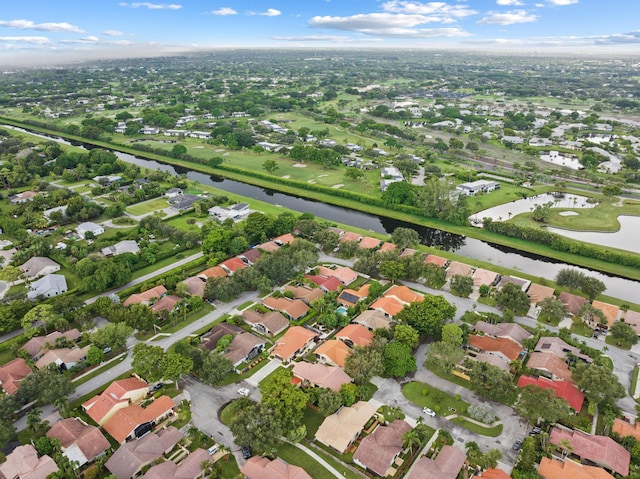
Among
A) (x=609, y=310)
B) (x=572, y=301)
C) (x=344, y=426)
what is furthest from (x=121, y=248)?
(x=609, y=310)

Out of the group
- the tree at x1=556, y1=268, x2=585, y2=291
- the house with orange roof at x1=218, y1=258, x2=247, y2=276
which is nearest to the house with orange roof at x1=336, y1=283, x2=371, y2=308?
the house with orange roof at x1=218, y1=258, x2=247, y2=276

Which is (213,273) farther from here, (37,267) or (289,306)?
(37,267)

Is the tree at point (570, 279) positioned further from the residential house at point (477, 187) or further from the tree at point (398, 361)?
the residential house at point (477, 187)

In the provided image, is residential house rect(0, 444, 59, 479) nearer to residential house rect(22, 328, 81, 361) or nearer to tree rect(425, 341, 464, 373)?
residential house rect(22, 328, 81, 361)

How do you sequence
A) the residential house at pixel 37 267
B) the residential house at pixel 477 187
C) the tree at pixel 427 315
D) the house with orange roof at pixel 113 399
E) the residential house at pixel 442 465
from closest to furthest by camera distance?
1. the residential house at pixel 442 465
2. the house with orange roof at pixel 113 399
3. the tree at pixel 427 315
4. the residential house at pixel 37 267
5. the residential house at pixel 477 187

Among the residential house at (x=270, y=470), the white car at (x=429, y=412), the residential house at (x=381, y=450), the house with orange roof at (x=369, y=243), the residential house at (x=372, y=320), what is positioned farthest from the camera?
the house with orange roof at (x=369, y=243)

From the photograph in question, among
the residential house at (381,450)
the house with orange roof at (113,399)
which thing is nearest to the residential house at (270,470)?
the residential house at (381,450)
